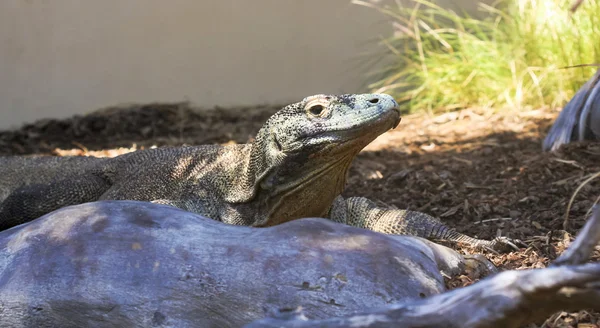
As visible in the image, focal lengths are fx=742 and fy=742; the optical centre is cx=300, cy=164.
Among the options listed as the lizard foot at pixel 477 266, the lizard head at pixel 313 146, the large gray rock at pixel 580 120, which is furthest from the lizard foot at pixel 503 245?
the large gray rock at pixel 580 120

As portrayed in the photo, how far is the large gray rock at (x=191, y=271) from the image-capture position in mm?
2561

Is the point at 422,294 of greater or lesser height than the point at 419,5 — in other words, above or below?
below

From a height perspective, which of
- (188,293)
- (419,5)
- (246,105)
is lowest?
(246,105)

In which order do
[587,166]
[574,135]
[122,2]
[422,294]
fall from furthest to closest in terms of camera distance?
[122,2], [574,135], [587,166], [422,294]

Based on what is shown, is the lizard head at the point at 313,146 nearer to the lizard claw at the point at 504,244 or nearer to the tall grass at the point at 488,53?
the lizard claw at the point at 504,244

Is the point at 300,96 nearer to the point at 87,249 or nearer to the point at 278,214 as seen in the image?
the point at 278,214

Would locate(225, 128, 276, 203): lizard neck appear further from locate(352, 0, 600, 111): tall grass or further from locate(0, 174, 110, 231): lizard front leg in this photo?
locate(352, 0, 600, 111): tall grass

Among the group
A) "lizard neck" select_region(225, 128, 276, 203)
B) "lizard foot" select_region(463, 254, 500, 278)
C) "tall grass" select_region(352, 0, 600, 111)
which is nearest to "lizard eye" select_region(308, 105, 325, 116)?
"lizard neck" select_region(225, 128, 276, 203)

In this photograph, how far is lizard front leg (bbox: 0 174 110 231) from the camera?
5180 mm

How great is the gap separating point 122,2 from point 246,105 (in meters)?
2.00

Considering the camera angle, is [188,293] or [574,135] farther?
[574,135]

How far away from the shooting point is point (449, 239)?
14.1 ft

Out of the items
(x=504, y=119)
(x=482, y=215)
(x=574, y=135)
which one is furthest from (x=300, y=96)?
(x=482, y=215)

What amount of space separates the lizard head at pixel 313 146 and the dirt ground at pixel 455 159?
3.04 ft
